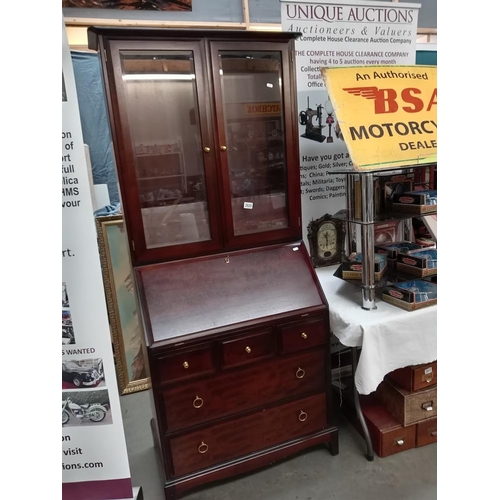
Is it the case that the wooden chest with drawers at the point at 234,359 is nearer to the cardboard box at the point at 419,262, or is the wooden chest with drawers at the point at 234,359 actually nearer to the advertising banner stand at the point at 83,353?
the advertising banner stand at the point at 83,353

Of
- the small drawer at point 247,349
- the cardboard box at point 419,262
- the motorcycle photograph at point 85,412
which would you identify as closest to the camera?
the motorcycle photograph at point 85,412

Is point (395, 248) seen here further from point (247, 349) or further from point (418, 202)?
point (247, 349)

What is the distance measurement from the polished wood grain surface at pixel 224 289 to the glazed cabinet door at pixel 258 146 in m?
0.11

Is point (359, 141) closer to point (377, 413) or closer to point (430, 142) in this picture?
point (430, 142)

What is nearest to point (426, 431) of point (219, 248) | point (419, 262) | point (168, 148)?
point (419, 262)

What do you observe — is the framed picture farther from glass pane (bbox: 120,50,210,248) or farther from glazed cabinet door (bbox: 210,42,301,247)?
glazed cabinet door (bbox: 210,42,301,247)

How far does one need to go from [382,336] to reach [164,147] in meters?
1.33

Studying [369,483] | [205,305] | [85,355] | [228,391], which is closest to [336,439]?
[369,483]

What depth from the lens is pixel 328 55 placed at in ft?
7.38

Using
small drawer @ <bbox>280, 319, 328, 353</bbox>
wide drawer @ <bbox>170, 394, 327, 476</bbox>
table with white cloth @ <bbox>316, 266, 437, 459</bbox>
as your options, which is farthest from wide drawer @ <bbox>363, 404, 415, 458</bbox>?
small drawer @ <bbox>280, 319, 328, 353</bbox>

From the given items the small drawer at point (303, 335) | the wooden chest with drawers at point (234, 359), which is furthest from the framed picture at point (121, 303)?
the small drawer at point (303, 335)

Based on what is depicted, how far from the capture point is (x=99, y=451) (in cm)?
145

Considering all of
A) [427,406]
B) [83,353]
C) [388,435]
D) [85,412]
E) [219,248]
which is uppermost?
[219,248]

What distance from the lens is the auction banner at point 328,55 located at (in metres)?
2.18
